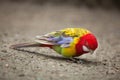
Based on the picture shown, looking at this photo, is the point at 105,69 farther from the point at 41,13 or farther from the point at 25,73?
the point at 41,13

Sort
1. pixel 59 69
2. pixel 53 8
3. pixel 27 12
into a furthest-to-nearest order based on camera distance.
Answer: pixel 53 8 → pixel 27 12 → pixel 59 69

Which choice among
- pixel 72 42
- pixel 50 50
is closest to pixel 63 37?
pixel 72 42

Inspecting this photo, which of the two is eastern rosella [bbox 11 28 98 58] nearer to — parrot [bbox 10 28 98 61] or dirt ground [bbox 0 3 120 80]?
parrot [bbox 10 28 98 61]

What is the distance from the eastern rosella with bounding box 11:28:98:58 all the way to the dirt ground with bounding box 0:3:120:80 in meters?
0.20

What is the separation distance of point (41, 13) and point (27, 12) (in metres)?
0.41

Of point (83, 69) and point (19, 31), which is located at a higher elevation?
point (19, 31)

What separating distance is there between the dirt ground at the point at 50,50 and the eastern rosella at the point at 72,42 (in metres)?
0.20

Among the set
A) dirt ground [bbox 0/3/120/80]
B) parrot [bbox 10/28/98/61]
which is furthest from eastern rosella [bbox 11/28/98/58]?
dirt ground [bbox 0/3/120/80]

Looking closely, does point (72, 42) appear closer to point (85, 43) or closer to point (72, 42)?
point (72, 42)

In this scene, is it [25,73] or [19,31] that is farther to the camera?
[19,31]

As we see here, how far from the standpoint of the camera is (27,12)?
36.6ft

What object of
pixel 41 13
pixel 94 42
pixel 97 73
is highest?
pixel 41 13

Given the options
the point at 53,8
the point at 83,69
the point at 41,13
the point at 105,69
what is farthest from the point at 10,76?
the point at 53,8

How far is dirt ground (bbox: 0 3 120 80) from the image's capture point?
4742 mm
